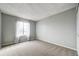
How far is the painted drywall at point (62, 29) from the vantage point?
2553mm

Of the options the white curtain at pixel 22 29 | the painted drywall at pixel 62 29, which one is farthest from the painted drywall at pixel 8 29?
the painted drywall at pixel 62 29

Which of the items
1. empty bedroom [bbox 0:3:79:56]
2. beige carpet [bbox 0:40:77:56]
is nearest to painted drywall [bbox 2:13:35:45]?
empty bedroom [bbox 0:3:79:56]

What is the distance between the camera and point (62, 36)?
3000mm

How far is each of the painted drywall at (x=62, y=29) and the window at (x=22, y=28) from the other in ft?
6.20

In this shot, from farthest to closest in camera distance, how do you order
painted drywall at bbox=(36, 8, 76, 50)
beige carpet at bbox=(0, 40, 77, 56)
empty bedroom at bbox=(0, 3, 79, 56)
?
painted drywall at bbox=(36, 8, 76, 50) → empty bedroom at bbox=(0, 3, 79, 56) → beige carpet at bbox=(0, 40, 77, 56)

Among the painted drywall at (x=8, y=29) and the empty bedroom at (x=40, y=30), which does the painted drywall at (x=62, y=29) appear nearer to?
the empty bedroom at (x=40, y=30)

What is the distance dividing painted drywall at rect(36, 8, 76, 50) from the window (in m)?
1.89

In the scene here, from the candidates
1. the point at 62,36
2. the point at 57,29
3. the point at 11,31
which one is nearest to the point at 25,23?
the point at 11,31

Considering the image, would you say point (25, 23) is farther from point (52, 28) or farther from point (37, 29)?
point (52, 28)

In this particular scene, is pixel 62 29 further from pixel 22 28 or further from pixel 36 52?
pixel 22 28

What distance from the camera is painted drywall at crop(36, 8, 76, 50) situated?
2553 mm

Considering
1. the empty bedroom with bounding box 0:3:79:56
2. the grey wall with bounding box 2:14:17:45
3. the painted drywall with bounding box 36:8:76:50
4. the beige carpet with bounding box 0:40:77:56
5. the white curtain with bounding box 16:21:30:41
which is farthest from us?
the white curtain with bounding box 16:21:30:41

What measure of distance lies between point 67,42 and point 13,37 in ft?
12.5

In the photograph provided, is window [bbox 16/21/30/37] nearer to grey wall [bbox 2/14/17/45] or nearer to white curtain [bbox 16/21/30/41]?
white curtain [bbox 16/21/30/41]
